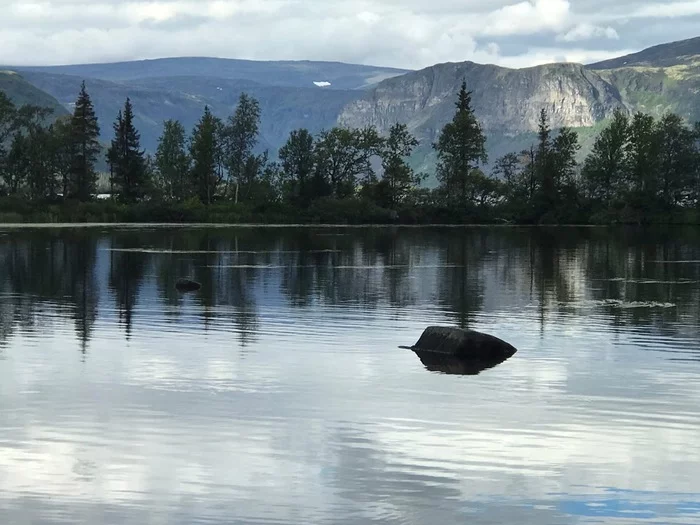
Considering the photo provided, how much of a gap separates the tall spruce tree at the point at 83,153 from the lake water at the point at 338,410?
5351 inches

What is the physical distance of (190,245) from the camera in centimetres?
9925

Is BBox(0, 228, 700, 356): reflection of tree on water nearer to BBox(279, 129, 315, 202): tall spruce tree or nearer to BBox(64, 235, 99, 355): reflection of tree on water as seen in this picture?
BBox(64, 235, 99, 355): reflection of tree on water

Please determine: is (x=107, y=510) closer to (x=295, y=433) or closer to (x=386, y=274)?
(x=295, y=433)

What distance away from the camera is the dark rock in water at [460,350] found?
101ft

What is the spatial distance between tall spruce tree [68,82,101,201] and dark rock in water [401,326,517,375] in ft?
518

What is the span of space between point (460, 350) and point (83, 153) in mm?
170296

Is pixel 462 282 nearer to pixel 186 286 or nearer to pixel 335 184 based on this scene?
pixel 186 286

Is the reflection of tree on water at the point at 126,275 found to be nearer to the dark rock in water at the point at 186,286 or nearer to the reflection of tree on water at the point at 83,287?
the reflection of tree on water at the point at 83,287

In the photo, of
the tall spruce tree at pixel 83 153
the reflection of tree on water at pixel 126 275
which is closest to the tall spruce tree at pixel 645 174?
the tall spruce tree at pixel 83 153

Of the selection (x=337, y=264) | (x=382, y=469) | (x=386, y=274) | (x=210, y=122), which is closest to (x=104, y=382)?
(x=382, y=469)

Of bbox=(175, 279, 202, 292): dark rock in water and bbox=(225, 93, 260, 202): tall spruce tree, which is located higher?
bbox=(225, 93, 260, 202): tall spruce tree

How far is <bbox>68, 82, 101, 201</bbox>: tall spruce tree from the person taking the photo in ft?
611

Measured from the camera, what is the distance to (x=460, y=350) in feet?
103

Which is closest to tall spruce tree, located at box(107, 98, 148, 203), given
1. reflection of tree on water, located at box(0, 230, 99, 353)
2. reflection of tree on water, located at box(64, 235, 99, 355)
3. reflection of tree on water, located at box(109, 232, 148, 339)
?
reflection of tree on water, located at box(0, 230, 99, 353)
